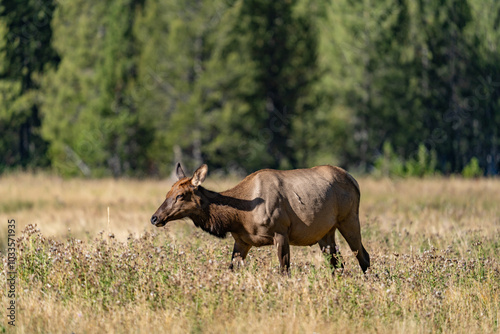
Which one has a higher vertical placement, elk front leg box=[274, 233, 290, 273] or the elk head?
the elk head

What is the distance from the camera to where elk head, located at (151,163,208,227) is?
9133 millimetres

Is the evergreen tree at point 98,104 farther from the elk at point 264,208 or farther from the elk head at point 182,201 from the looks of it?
the elk head at point 182,201

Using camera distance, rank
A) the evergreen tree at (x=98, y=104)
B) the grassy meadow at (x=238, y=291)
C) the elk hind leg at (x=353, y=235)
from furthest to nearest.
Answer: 1. the evergreen tree at (x=98, y=104)
2. the elk hind leg at (x=353, y=235)
3. the grassy meadow at (x=238, y=291)

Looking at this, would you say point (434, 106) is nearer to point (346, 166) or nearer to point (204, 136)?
point (346, 166)

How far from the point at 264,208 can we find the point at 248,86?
80.2 feet

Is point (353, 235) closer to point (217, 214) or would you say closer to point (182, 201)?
point (217, 214)

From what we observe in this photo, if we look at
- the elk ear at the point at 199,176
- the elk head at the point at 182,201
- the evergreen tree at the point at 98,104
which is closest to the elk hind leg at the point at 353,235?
the elk head at the point at 182,201

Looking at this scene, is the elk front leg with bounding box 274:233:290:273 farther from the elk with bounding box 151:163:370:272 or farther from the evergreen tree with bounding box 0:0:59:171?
the evergreen tree with bounding box 0:0:59:171

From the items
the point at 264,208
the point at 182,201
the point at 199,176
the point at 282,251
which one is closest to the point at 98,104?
the point at 182,201

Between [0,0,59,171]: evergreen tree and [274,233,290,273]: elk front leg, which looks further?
[0,0,59,171]: evergreen tree

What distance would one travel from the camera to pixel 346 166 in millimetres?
40719

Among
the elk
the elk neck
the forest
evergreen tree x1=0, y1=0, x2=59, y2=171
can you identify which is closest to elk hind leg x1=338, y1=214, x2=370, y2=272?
the elk

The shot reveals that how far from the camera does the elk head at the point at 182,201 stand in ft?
30.0

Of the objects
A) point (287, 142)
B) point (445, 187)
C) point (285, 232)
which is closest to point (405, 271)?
point (285, 232)
